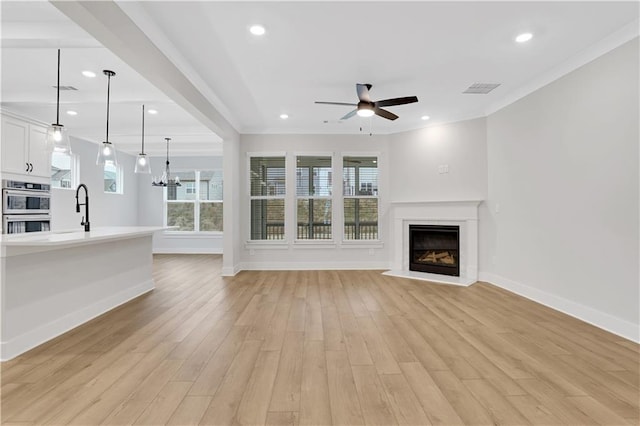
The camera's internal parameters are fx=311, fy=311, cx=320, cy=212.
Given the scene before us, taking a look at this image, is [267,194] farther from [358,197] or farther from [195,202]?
[195,202]

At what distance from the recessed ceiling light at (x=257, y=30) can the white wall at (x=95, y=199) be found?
231 inches

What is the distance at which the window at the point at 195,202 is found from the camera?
30.1 ft

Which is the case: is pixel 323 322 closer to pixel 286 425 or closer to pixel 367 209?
pixel 286 425

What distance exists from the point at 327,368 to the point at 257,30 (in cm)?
299

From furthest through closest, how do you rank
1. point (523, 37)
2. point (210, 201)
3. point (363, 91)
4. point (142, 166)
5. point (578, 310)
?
point (210, 201) → point (142, 166) → point (363, 91) → point (578, 310) → point (523, 37)

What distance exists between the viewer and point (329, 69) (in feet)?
12.2

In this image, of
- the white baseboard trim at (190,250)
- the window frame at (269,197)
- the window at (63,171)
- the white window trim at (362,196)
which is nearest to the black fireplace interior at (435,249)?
the white window trim at (362,196)

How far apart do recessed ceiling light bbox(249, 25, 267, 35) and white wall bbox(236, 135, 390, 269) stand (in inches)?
134

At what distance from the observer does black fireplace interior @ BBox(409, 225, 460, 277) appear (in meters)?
5.64

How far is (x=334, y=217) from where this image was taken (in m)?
6.39

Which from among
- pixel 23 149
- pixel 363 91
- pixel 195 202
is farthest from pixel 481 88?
pixel 195 202

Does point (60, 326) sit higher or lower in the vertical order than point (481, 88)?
lower

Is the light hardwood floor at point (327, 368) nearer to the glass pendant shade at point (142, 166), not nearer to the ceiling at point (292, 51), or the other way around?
the glass pendant shade at point (142, 166)

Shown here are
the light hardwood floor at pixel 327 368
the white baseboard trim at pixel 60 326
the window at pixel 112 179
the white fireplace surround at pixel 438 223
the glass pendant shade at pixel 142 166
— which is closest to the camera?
the light hardwood floor at pixel 327 368
